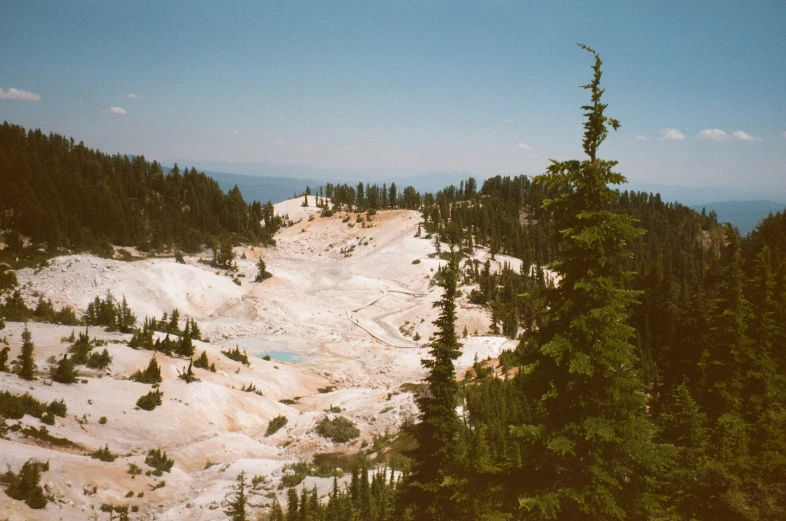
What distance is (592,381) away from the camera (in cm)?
946

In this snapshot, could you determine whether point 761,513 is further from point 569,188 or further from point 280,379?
point 280,379

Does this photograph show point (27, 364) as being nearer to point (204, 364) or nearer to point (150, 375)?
point (150, 375)

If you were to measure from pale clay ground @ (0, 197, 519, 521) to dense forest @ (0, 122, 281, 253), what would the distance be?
7.54 m

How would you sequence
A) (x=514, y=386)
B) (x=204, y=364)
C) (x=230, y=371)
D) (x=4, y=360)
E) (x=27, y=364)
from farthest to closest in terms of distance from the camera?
(x=230, y=371) < (x=204, y=364) < (x=4, y=360) < (x=27, y=364) < (x=514, y=386)

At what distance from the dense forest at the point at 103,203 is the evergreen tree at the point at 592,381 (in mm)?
71078

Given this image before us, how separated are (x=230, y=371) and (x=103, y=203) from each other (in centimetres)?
4923

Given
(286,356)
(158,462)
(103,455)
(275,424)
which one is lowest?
(286,356)

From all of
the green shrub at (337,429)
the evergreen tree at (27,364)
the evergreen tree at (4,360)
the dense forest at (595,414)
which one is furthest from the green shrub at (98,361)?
the dense forest at (595,414)

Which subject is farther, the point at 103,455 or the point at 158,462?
the point at 158,462

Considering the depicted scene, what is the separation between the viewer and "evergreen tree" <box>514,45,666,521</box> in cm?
910

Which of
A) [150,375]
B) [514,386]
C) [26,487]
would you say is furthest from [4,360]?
[514,386]

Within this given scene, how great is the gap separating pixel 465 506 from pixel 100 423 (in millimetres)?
26015

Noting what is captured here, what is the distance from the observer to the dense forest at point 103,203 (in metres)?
63.6

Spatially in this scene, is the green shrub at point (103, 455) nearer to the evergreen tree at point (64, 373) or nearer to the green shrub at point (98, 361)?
the evergreen tree at point (64, 373)
